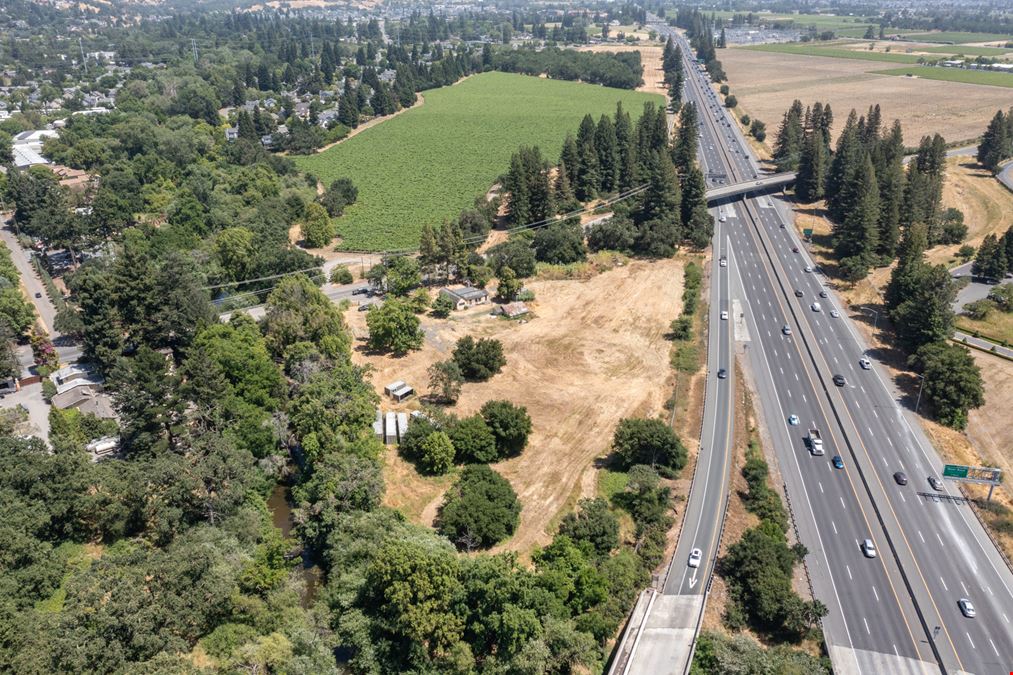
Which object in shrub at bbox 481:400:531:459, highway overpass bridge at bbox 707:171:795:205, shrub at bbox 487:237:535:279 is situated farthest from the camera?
highway overpass bridge at bbox 707:171:795:205

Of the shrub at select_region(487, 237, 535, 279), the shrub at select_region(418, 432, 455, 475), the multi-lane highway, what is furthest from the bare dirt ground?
the multi-lane highway

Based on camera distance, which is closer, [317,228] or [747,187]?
[317,228]

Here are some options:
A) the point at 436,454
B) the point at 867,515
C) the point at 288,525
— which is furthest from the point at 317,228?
the point at 867,515

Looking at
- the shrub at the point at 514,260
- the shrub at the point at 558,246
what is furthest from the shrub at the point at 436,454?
the shrub at the point at 558,246

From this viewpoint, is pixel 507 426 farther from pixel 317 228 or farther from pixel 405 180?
pixel 405 180

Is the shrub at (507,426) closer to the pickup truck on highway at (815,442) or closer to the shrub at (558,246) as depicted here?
the pickup truck on highway at (815,442)

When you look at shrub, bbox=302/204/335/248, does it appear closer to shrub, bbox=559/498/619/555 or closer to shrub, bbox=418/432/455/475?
shrub, bbox=418/432/455/475
